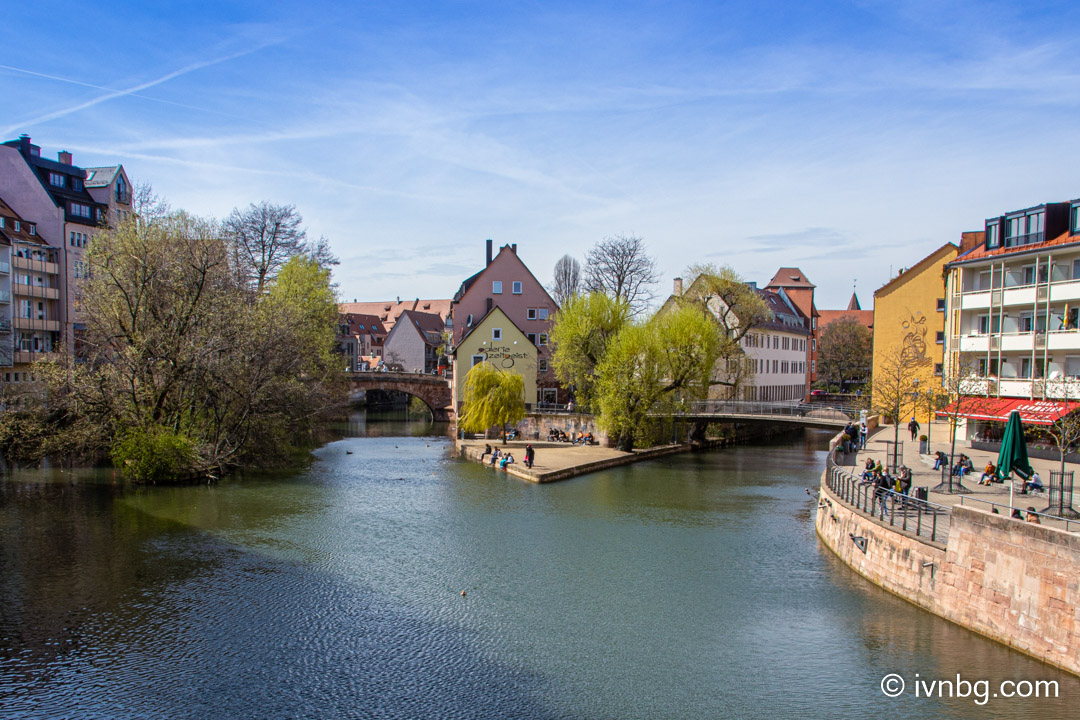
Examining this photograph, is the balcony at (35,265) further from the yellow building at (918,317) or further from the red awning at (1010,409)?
the yellow building at (918,317)

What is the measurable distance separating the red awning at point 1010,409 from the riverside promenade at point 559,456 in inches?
556

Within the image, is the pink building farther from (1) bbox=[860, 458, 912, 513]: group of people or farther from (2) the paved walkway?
(1) bbox=[860, 458, 912, 513]: group of people

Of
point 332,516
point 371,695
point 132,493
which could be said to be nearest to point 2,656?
point 371,695

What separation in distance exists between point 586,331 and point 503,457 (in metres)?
9.79

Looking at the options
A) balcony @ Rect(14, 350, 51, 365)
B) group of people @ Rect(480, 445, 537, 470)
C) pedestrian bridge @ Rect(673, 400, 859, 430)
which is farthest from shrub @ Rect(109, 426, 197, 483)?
pedestrian bridge @ Rect(673, 400, 859, 430)

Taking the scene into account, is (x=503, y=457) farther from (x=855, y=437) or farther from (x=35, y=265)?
(x=35, y=265)

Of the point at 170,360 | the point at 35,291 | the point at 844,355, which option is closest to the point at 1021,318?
the point at 170,360

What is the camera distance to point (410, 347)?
78.0 meters

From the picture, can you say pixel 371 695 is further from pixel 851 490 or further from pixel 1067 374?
pixel 1067 374

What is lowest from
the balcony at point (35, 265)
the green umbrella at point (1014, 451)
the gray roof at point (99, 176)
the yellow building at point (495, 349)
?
the green umbrella at point (1014, 451)

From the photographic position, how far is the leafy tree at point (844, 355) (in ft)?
247

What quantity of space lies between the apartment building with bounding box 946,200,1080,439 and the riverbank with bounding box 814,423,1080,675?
44.2 ft

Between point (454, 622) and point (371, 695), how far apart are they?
3.13m

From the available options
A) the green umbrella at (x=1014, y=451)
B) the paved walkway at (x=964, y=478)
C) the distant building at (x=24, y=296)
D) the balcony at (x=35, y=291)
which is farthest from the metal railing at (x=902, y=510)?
the balcony at (x=35, y=291)
